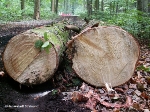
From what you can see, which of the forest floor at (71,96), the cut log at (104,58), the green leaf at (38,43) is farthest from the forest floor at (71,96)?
the green leaf at (38,43)

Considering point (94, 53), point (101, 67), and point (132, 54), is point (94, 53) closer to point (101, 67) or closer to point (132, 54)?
point (101, 67)

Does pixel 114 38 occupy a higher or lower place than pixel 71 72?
higher

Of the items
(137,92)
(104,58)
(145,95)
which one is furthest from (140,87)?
(104,58)

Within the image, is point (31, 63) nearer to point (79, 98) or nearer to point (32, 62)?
point (32, 62)

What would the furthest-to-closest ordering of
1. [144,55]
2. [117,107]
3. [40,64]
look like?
[144,55] < [40,64] < [117,107]

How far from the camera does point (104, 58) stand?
3898 mm

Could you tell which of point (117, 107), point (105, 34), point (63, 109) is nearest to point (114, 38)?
point (105, 34)

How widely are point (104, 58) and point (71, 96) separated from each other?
2.96 feet

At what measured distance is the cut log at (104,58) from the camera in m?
3.87

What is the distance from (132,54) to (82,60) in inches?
35.1

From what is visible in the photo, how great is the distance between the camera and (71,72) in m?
4.40

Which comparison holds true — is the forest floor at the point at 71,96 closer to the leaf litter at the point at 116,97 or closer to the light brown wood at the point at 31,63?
the leaf litter at the point at 116,97

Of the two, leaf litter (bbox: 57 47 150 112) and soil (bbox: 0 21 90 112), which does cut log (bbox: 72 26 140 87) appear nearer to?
leaf litter (bbox: 57 47 150 112)

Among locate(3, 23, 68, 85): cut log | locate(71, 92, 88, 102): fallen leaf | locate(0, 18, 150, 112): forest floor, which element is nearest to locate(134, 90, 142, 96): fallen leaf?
locate(0, 18, 150, 112): forest floor
